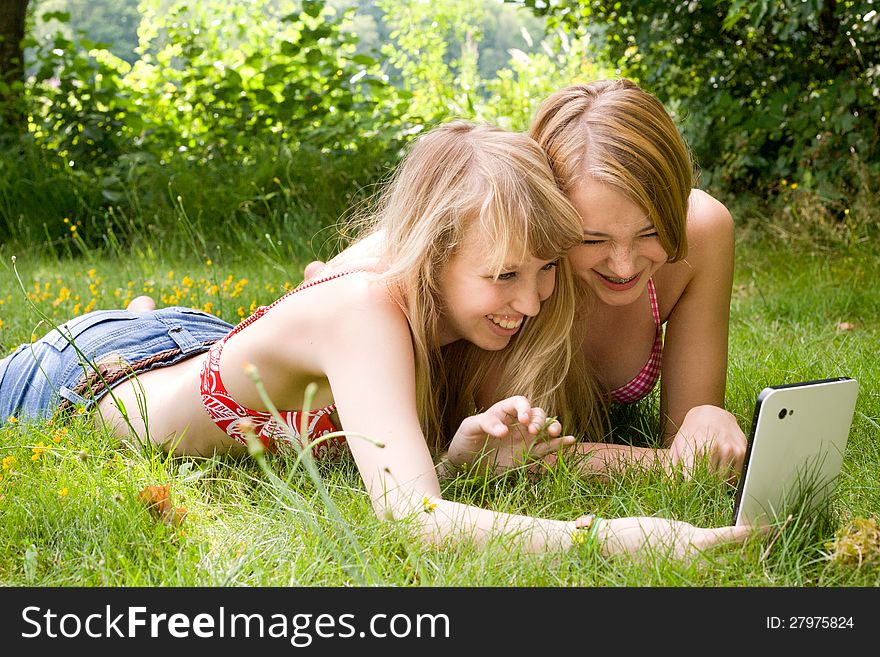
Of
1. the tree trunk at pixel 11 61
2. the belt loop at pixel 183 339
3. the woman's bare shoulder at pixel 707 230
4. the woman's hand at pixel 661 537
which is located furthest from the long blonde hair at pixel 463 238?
the tree trunk at pixel 11 61

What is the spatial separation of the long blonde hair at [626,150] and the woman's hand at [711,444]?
1.14 feet

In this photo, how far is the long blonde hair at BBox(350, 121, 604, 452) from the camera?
182 cm

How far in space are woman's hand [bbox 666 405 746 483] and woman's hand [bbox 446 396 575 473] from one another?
27 centimetres

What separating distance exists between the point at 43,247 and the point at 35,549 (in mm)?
3597

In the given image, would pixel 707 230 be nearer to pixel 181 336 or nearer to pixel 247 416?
pixel 247 416

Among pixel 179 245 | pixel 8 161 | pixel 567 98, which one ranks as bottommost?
pixel 179 245

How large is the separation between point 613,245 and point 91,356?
1.31 m

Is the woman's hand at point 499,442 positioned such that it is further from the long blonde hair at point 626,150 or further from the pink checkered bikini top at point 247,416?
the long blonde hair at point 626,150

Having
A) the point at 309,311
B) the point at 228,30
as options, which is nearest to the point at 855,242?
the point at 309,311

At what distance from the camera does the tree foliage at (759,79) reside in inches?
178

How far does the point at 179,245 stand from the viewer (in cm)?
497

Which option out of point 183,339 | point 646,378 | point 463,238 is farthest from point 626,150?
point 183,339

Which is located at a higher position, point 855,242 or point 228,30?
point 228,30
